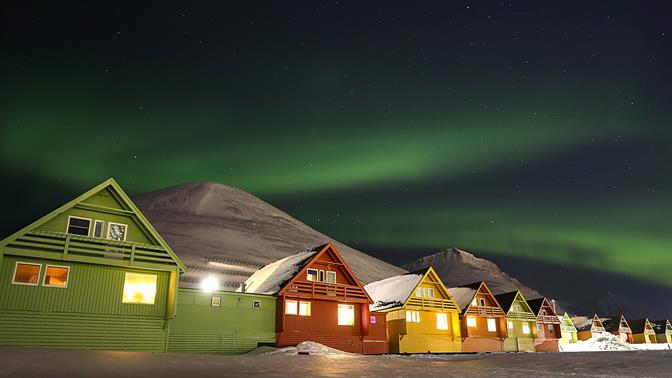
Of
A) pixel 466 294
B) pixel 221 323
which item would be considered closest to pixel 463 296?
pixel 466 294

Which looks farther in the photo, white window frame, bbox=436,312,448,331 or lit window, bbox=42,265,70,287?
white window frame, bbox=436,312,448,331

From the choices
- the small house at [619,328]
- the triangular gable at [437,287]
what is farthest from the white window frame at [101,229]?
the small house at [619,328]

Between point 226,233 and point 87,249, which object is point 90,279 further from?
point 226,233

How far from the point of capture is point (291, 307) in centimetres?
3688

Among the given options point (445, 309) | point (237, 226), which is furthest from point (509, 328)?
point (237, 226)

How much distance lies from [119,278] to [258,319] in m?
10.7

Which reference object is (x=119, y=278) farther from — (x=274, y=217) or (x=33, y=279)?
(x=274, y=217)

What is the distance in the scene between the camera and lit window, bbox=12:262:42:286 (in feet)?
83.1

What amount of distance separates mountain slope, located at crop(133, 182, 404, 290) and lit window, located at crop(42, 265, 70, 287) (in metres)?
71.9

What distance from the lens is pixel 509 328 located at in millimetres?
60344

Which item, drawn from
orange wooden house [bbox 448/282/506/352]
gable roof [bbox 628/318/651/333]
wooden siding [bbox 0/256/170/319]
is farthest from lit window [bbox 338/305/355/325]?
gable roof [bbox 628/318/651/333]

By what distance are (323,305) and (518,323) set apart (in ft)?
116

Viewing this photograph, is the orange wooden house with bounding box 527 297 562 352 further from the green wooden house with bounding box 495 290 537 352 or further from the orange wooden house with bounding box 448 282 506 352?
the orange wooden house with bounding box 448 282 506 352

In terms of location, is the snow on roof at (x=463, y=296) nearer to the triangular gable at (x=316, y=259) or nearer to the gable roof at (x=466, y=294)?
the gable roof at (x=466, y=294)
